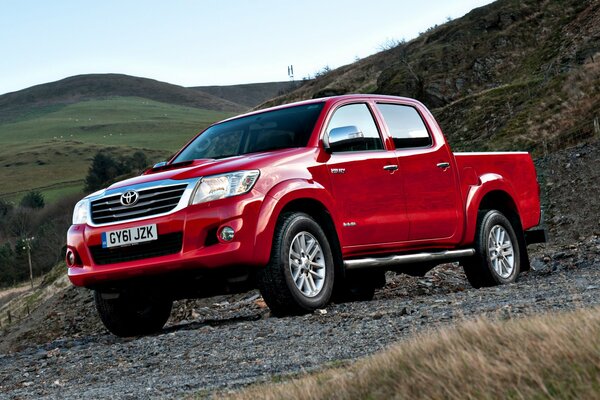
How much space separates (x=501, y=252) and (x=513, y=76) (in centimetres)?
4206

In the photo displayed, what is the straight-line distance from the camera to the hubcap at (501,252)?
10766 mm

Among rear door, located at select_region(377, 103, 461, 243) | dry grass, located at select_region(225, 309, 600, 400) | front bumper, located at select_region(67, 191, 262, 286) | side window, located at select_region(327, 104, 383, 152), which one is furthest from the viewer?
rear door, located at select_region(377, 103, 461, 243)

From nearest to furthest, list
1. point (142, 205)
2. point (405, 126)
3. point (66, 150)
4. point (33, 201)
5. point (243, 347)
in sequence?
point (243, 347) < point (142, 205) < point (405, 126) < point (33, 201) < point (66, 150)

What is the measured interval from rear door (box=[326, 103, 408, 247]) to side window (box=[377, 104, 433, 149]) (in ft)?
0.89

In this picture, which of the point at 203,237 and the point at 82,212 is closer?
the point at 203,237

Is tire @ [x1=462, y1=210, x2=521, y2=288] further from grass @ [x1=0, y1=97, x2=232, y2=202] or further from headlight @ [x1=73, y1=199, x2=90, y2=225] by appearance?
grass @ [x1=0, y1=97, x2=232, y2=202]

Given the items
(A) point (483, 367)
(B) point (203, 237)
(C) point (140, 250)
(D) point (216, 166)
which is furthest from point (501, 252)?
(A) point (483, 367)

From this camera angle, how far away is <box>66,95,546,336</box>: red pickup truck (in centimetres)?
801

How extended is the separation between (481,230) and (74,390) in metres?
5.33

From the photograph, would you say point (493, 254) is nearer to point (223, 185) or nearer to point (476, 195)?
point (476, 195)

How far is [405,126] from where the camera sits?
1003 cm

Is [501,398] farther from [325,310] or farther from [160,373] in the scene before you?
[325,310]

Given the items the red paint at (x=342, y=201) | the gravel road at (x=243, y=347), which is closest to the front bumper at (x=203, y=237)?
the red paint at (x=342, y=201)

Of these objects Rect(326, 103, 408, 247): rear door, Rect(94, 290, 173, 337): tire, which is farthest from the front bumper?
Rect(326, 103, 408, 247): rear door
